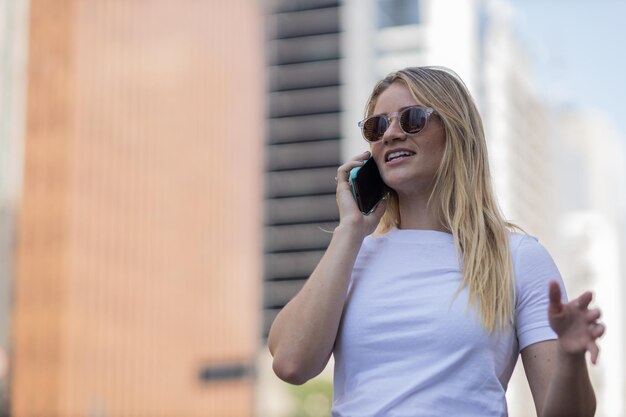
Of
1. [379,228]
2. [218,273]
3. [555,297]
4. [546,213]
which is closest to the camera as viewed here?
[555,297]

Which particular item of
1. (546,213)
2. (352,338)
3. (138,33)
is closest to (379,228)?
(352,338)

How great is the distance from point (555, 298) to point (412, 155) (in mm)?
691

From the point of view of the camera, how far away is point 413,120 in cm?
262

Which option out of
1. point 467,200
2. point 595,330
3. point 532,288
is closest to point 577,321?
point 595,330

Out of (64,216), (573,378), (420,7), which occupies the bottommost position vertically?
(573,378)

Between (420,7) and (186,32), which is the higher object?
(420,7)

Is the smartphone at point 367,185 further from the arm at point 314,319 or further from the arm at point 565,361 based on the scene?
the arm at point 565,361

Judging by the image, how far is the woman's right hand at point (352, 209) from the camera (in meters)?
2.64

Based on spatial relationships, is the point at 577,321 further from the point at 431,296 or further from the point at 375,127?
the point at 375,127

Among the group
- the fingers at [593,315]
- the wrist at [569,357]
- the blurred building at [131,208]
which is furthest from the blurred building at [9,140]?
the fingers at [593,315]

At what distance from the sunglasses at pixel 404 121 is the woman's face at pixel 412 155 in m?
0.01

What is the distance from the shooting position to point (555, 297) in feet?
6.81

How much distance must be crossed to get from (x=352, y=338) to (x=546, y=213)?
127 meters

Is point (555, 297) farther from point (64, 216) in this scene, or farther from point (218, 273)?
point (218, 273)
